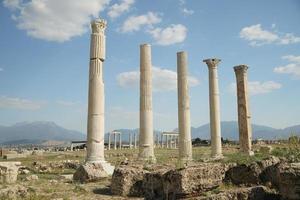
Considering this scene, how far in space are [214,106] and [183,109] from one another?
132 inches

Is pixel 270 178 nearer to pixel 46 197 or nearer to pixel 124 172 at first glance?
pixel 124 172

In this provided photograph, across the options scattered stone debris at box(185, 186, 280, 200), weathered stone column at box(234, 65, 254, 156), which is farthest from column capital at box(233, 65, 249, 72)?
scattered stone debris at box(185, 186, 280, 200)

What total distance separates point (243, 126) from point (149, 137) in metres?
7.70

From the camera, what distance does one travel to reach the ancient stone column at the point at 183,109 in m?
27.9

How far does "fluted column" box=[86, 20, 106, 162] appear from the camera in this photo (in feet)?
67.1

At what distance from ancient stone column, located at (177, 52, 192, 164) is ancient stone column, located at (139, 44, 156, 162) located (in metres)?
2.41

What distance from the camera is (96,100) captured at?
20.7 m

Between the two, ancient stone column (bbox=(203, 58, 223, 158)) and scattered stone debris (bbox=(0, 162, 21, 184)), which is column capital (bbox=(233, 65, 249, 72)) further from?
scattered stone debris (bbox=(0, 162, 21, 184))

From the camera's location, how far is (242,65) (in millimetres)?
29969

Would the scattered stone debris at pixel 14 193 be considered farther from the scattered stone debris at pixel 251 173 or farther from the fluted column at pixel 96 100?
the fluted column at pixel 96 100

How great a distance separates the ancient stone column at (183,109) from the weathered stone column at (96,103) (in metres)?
8.66

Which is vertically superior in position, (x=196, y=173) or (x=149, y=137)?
(x=149, y=137)

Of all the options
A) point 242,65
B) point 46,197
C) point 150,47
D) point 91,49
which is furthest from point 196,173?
point 242,65

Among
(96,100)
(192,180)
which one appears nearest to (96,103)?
(96,100)
